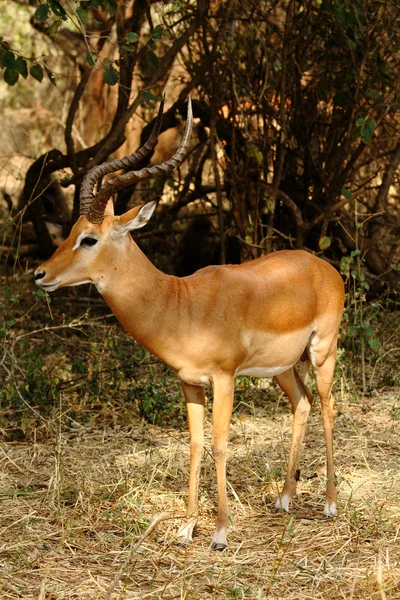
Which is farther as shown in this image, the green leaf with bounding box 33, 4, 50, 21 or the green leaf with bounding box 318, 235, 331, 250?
the green leaf with bounding box 318, 235, 331, 250

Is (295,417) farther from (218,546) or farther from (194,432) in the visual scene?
(218,546)

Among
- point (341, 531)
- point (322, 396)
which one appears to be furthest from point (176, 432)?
point (341, 531)

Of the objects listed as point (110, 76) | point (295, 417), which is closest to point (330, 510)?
point (295, 417)

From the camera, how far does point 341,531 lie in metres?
4.23

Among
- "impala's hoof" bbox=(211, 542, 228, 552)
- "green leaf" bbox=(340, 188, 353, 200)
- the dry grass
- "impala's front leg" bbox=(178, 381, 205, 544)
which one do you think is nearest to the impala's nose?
"impala's front leg" bbox=(178, 381, 205, 544)

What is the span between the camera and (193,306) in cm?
415

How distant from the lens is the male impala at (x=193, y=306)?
404 cm

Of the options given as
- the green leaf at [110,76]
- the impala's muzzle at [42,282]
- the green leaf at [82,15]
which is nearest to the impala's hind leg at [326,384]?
the impala's muzzle at [42,282]

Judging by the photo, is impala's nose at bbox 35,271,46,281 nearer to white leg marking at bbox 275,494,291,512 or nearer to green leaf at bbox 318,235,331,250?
white leg marking at bbox 275,494,291,512

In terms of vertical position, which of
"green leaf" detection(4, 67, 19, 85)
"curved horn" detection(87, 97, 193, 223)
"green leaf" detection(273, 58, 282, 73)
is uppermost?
"green leaf" detection(4, 67, 19, 85)

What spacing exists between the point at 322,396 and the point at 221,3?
147 inches

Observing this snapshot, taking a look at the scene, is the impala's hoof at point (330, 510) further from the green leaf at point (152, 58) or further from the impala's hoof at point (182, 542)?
the green leaf at point (152, 58)

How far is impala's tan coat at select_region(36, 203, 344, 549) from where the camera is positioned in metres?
4.06

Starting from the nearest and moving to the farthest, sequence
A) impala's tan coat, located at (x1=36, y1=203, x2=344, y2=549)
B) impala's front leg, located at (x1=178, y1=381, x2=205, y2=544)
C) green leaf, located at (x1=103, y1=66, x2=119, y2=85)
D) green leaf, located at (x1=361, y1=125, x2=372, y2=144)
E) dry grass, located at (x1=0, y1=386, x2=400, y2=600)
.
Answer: dry grass, located at (x1=0, y1=386, x2=400, y2=600)
impala's tan coat, located at (x1=36, y1=203, x2=344, y2=549)
impala's front leg, located at (x1=178, y1=381, x2=205, y2=544)
green leaf, located at (x1=103, y1=66, x2=119, y2=85)
green leaf, located at (x1=361, y1=125, x2=372, y2=144)
